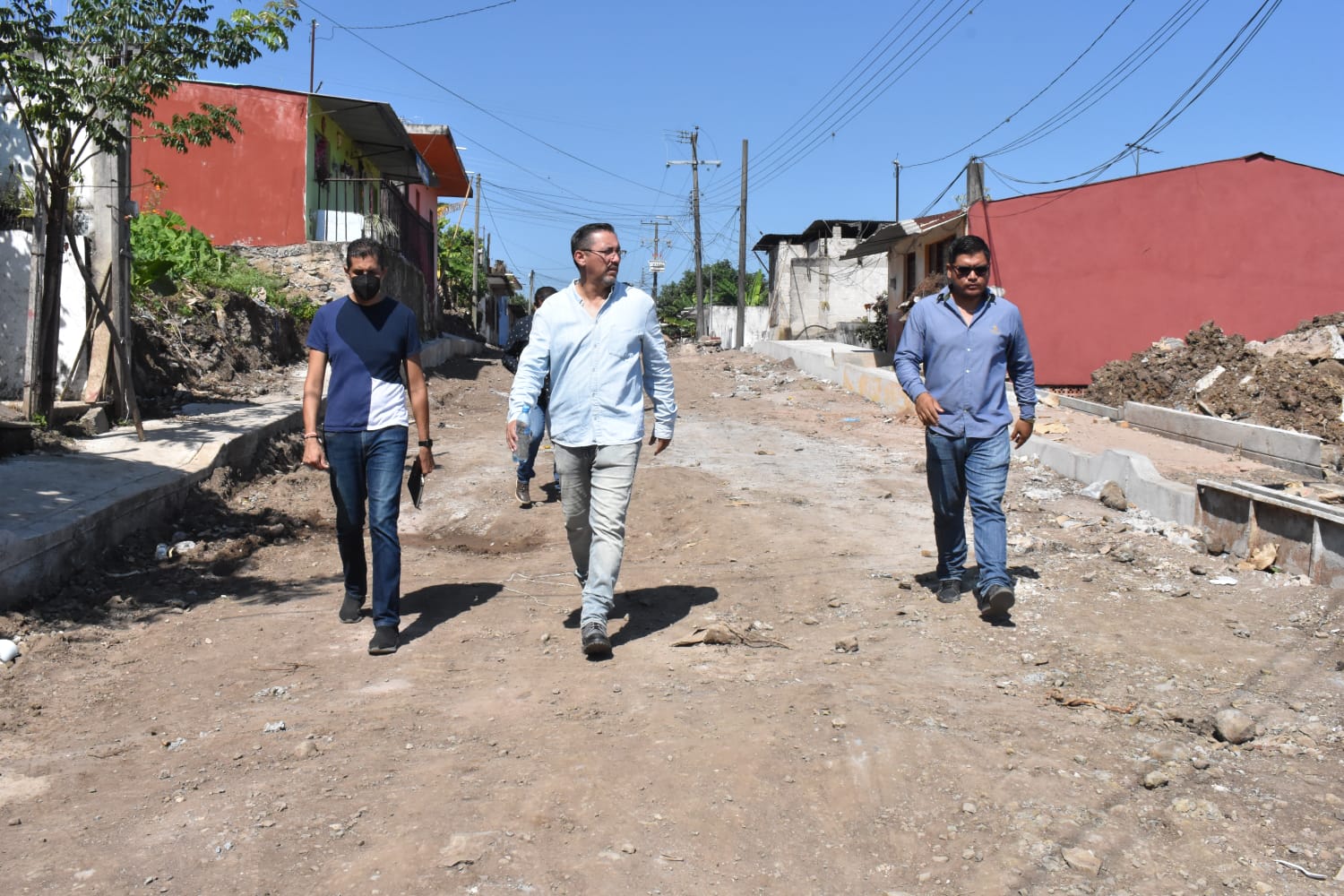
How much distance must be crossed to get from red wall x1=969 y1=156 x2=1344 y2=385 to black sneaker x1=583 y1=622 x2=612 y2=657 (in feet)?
57.7

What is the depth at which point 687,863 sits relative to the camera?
9.09ft

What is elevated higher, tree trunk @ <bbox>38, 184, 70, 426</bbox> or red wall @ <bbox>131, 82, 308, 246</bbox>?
red wall @ <bbox>131, 82, 308, 246</bbox>

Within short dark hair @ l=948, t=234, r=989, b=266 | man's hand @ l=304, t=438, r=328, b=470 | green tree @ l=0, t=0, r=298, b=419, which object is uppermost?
green tree @ l=0, t=0, r=298, b=419

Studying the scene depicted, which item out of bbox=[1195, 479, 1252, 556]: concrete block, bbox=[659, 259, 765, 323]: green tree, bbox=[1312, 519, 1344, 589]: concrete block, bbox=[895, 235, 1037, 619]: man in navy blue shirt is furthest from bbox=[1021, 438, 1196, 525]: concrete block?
bbox=[659, 259, 765, 323]: green tree

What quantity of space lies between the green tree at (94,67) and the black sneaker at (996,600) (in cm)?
645

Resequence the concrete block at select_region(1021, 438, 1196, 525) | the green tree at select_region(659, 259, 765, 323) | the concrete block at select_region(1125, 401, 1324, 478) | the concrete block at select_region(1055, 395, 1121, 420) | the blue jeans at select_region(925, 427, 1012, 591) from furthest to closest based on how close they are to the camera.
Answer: the green tree at select_region(659, 259, 765, 323)
the concrete block at select_region(1055, 395, 1121, 420)
the concrete block at select_region(1125, 401, 1324, 478)
the concrete block at select_region(1021, 438, 1196, 525)
the blue jeans at select_region(925, 427, 1012, 591)

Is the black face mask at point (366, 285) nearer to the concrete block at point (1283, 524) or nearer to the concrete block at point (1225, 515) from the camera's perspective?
the concrete block at point (1283, 524)

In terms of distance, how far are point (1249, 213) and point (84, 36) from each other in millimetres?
18522

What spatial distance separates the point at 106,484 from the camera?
665 centimetres

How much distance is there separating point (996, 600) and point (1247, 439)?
22.9 ft

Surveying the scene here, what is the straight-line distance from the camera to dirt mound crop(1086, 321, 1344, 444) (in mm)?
13000

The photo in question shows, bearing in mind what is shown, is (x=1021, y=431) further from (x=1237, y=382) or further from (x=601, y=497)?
(x=1237, y=382)

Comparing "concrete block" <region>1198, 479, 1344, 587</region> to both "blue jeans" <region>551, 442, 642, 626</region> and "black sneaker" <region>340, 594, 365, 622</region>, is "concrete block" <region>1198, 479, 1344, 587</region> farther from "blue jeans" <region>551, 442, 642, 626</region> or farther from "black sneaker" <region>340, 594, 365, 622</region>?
"black sneaker" <region>340, 594, 365, 622</region>

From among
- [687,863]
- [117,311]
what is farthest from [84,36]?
[687,863]
